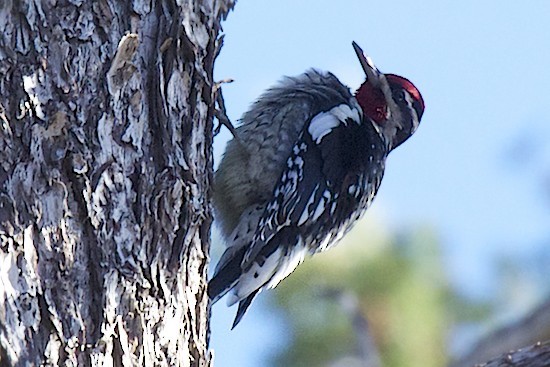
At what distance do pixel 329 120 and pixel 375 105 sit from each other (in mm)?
524

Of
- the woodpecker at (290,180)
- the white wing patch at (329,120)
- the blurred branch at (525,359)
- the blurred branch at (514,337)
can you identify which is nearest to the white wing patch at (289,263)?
the woodpecker at (290,180)

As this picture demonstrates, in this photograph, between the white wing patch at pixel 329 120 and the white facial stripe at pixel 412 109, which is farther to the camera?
the white facial stripe at pixel 412 109

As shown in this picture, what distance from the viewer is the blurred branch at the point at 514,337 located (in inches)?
107

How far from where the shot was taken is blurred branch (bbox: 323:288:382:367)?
8.45 feet

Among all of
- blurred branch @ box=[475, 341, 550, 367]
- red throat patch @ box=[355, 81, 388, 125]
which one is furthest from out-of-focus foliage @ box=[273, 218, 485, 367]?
blurred branch @ box=[475, 341, 550, 367]

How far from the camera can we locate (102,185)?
188cm

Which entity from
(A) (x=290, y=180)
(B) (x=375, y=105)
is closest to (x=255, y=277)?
(A) (x=290, y=180)

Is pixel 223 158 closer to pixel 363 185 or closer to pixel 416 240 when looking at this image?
pixel 363 185

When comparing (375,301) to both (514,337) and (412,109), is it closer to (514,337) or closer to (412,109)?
(514,337)

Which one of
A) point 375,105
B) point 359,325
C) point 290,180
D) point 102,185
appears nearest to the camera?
point 102,185

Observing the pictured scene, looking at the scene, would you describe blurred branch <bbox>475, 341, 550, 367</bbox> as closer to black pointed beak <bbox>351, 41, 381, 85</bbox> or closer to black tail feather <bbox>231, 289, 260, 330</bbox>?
black tail feather <bbox>231, 289, 260, 330</bbox>

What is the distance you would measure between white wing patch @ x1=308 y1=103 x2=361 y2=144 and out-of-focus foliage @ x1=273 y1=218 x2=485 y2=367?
0.46 meters

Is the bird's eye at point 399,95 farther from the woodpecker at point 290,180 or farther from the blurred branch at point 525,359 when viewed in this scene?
the blurred branch at point 525,359

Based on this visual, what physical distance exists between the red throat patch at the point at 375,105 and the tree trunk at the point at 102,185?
4.87ft
